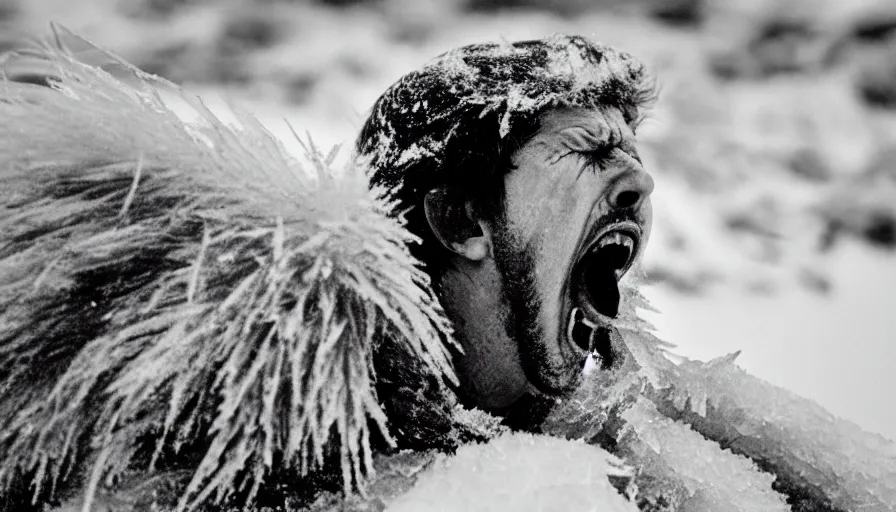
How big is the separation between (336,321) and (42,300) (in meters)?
0.40

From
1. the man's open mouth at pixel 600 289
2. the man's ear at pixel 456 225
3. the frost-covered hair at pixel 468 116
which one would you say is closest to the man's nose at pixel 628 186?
the man's open mouth at pixel 600 289

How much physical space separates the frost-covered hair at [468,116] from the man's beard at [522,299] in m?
0.11

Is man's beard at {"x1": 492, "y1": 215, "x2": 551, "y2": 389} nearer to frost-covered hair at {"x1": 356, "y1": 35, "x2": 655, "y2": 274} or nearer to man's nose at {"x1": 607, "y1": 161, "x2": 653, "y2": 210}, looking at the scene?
frost-covered hair at {"x1": 356, "y1": 35, "x2": 655, "y2": 274}

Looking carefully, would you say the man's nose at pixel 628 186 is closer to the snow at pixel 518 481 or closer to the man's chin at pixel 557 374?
the man's chin at pixel 557 374

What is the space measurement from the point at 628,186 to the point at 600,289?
0.26 m

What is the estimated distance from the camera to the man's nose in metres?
1.42

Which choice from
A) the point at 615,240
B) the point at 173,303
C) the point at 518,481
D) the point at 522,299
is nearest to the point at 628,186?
the point at 615,240

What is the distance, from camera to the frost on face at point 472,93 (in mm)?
1378

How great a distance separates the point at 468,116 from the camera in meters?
1.39

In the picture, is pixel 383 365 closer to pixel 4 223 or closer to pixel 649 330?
pixel 4 223

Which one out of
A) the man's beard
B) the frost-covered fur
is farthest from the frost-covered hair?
the frost-covered fur

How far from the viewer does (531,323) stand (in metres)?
1.35

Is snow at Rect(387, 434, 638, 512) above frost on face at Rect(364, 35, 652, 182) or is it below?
below

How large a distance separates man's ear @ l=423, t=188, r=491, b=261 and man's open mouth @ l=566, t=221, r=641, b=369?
0.23 meters
